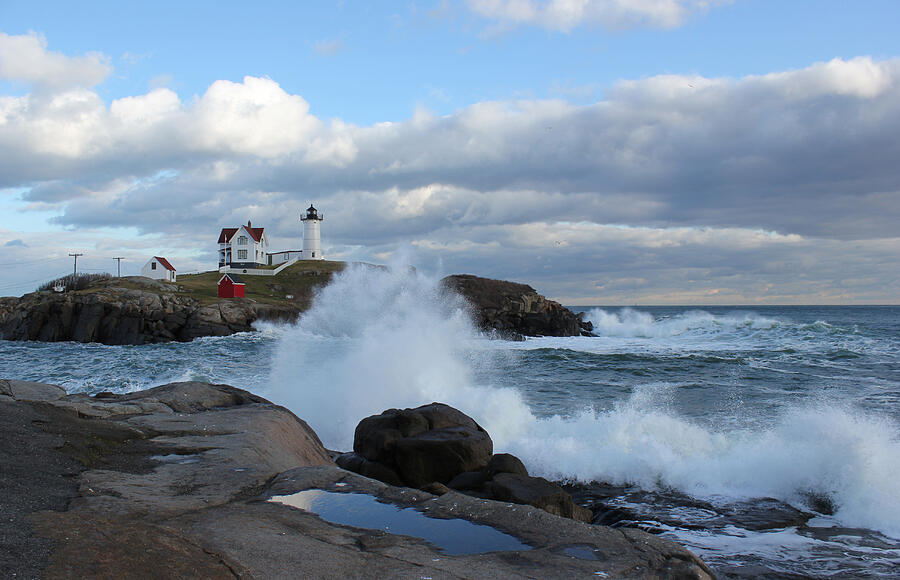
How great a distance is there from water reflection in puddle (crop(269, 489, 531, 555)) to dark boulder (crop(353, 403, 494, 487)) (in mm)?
3363

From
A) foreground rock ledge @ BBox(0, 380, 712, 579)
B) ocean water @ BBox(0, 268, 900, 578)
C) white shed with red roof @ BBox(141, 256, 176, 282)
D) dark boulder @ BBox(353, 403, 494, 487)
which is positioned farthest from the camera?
white shed with red roof @ BBox(141, 256, 176, 282)

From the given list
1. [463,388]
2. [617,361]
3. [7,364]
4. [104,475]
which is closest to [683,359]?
[617,361]

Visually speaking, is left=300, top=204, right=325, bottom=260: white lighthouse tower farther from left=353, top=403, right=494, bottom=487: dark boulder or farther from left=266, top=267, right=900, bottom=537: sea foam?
left=353, top=403, right=494, bottom=487: dark boulder

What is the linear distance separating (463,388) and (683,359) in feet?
47.6

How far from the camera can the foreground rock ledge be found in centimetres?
394

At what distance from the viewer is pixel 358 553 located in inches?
174

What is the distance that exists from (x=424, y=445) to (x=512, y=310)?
4379 cm

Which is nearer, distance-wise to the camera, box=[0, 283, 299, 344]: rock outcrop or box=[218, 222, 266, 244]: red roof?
box=[0, 283, 299, 344]: rock outcrop

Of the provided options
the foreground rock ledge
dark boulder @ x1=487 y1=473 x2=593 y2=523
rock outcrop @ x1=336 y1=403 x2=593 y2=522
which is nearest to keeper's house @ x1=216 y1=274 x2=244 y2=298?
rock outcrop @ x1=336 y1=403 x2=593 y2=522

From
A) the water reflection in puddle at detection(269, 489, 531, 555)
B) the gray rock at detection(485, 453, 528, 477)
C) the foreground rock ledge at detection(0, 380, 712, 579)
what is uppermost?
the foreground rock ledge at detection(0, 380, 712, 579)

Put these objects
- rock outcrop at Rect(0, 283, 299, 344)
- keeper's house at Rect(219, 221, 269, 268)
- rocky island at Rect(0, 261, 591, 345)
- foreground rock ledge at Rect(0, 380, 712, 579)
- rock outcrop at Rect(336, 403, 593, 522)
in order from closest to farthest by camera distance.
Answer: foreground rock ledge at Rect(0, 380, 712, 579)
rock outcrop at Rect(336, 403, 593, 522)
rock outcrop at Rect(0, 283, 299, 344)
rocky island at Rect(0, 261, 591, 345)
keeper's house at Rect(219, 221, 269, 268)

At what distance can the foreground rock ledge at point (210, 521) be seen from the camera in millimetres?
3938

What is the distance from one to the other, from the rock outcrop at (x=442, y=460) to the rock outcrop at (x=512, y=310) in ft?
123

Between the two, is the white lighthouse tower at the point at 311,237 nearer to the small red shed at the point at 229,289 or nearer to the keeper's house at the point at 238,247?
the keeper's house at the point at 238,247
